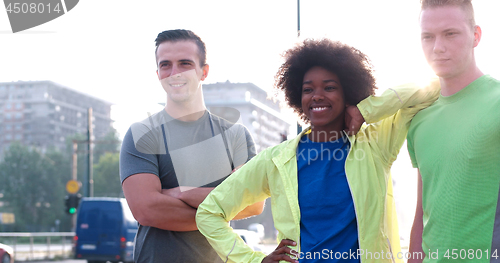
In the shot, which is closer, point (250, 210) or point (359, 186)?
point (359, 186)

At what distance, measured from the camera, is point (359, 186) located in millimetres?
2479

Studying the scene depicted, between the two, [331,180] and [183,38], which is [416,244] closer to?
[331,180]

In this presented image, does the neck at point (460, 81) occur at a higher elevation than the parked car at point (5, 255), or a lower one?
higher

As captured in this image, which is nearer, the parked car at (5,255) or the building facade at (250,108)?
the building facade at (250,108)

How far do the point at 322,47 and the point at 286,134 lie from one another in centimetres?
121

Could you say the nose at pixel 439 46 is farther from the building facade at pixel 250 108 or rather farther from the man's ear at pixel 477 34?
the building facade at pixel 250 108

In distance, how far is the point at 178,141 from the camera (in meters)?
3.14

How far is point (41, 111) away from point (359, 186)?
92000 millimetres

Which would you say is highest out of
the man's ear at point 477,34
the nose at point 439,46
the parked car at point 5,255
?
the man's ear at point 477,34

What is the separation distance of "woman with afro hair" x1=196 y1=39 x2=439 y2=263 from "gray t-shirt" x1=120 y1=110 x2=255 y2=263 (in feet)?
1.13

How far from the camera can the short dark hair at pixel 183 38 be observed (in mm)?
3227

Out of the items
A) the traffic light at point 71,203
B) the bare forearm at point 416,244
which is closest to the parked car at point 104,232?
the traffic light at point 71,203

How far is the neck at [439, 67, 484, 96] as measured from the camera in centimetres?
Result: 232

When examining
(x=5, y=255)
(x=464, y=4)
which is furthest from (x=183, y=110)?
(x=5, y=255)
